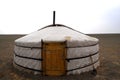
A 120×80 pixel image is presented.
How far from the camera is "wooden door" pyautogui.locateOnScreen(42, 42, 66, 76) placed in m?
6.96

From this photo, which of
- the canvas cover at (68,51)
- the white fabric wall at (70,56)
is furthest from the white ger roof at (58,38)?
the white fabric wall at (70,56)

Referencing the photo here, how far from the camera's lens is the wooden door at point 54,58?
6.96m

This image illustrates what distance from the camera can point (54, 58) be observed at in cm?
701

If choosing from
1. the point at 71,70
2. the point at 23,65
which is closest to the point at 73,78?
the point at 71,70

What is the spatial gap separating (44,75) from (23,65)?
3.59 ft

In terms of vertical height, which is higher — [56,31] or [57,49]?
[56,31]

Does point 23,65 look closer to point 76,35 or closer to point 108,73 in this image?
point 76,35

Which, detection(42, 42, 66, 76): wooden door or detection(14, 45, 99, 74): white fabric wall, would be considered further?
detection(14, 45, 99, 74): white fabric wall

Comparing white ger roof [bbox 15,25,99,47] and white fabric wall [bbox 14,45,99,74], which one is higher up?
white ger roof [bbox 15,25,99,47]

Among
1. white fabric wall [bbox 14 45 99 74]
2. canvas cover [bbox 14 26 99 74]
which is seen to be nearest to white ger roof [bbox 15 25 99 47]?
canvas cover [bbox 14 26 99 74]

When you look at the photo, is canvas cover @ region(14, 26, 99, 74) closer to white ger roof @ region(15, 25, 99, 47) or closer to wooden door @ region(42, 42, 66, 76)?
white ger roof @ region(15, 25, 99, 47)

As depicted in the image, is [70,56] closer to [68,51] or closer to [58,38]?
[68,51]

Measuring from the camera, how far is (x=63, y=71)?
705 centimetres

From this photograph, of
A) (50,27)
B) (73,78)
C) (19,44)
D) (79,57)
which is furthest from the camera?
(50,27)
